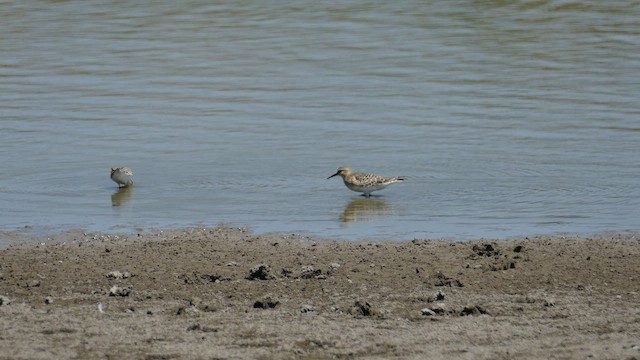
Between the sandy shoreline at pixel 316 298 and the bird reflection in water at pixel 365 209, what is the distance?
153 centimetres

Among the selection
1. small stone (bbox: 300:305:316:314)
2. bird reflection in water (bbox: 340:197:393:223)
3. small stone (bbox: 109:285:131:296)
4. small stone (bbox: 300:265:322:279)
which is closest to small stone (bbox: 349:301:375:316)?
small stone (bbox: 300:305:316:314)

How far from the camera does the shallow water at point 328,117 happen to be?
1328 cm

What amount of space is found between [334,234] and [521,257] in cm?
208

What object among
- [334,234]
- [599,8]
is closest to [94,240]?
[334,234]

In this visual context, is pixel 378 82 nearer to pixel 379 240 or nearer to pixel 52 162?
pixel 52 162

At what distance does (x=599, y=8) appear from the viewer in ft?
103

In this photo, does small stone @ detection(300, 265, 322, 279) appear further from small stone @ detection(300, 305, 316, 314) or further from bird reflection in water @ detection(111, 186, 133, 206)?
bird reflection in water @ detection(111, 186, 133, 206)

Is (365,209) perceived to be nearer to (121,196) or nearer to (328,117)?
(121,196)

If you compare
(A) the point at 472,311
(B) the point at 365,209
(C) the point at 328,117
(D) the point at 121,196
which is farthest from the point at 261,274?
(C) the point at 328,117

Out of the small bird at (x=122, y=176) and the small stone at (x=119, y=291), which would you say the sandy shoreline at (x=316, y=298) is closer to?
the small stone at (x=119, y=291)

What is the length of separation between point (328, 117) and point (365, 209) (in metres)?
5.42

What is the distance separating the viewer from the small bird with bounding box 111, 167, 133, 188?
14414 mm

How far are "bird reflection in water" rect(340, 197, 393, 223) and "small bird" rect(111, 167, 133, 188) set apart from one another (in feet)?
8.00

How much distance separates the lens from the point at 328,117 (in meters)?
19.0
